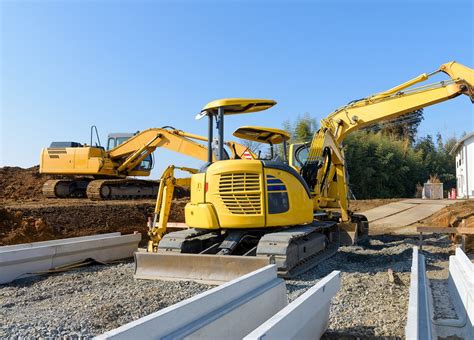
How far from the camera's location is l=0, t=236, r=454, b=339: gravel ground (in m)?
4.01

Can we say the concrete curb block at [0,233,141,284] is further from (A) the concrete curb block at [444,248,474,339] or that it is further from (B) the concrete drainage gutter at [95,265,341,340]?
(A) the concrete curb block at [444,248,474,339]

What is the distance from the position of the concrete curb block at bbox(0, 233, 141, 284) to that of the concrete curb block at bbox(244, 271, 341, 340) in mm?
4744

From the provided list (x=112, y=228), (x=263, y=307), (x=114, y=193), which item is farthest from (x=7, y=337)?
(x=114, y=193)

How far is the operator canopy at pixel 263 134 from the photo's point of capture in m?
8.38

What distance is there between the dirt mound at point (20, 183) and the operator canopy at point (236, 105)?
13.8 m

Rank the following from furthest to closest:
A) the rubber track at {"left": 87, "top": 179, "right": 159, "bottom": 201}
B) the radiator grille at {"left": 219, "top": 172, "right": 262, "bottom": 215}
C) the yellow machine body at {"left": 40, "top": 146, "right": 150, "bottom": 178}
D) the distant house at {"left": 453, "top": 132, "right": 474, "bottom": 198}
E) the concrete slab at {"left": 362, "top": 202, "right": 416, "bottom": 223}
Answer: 1. the distant house at {"left": 453, "top": 132, "right": 474, "bottom": 198}
2. the yellow machine body at {"left": 40, "top": 146, "right": 150, "bottom": 178}
3. the rubber track at {"left": 87, "top": 179, "right": 159, "bottom": 201}
4. the concrete slab at {"left": 362, "top": 202, "right": 416, "bottom": 223}
5. the radiator grille at {"left": 219, "top": 172, "right": 262, "bottom": 215}

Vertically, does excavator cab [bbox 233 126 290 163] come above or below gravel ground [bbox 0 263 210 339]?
above

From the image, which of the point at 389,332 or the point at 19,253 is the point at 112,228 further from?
the point at 389,332

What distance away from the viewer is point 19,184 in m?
21.1

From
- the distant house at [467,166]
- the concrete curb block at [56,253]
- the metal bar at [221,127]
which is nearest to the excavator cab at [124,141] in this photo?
the concrete curb block at [56,253]

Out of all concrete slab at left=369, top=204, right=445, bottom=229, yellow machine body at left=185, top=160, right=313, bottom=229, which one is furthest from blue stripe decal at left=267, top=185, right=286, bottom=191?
concrete slab at left=369, top=204, right=445, bottom=229

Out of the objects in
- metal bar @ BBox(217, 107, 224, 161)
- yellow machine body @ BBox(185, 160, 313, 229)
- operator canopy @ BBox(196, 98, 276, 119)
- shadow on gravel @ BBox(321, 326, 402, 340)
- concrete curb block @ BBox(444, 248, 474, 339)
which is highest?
operator canopy @ BBox(196, 98, 276, 119)

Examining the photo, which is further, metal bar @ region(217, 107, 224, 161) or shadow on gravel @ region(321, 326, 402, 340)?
metal bar @ region(217, 107, 224, 161)

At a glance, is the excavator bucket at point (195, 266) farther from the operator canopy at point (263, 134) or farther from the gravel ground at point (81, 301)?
the operator canopy at point (263, 134)
